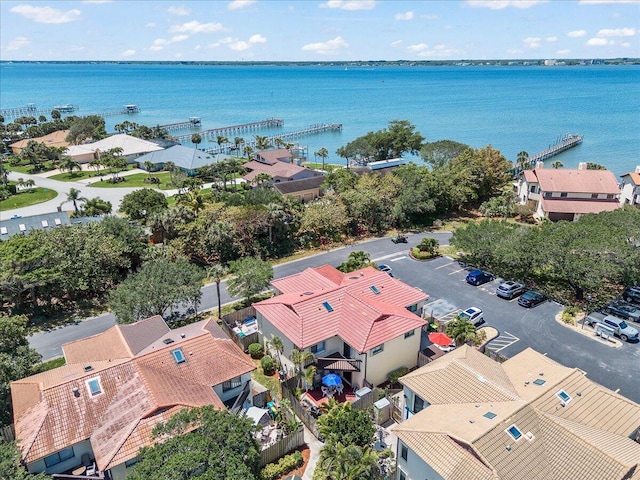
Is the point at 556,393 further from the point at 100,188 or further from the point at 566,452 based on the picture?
the point at 100,188

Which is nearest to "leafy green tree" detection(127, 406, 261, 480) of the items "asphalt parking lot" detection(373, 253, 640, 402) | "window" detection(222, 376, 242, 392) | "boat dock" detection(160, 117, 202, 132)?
"window" detection(222, 376, 242, 392)

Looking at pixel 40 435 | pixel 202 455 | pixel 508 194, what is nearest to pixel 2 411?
pixel 40 435

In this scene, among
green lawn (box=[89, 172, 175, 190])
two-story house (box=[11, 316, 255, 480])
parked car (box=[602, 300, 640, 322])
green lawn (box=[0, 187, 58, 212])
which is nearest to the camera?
two-story house (box=[11, 316, 255, 480])

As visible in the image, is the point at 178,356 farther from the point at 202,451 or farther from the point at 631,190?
the point at 631,190

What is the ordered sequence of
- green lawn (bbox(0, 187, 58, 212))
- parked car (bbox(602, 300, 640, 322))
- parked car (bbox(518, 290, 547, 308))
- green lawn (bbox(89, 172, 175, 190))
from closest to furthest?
parked car (bbox(602, 300, 640, 322))
parked car (bbox(518, 290, 547, 308))
green lawn (bbox(0, 187, 58, 212))
green lawn (bbox(89, 172, 175, 190))

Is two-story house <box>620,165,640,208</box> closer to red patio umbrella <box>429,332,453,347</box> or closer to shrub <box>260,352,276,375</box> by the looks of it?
red patio umbrella <box>429,332,453,347</box>

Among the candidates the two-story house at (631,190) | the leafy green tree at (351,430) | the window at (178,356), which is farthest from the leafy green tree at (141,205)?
the two-story house at (631,190)
